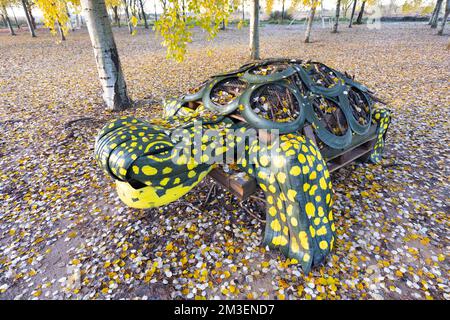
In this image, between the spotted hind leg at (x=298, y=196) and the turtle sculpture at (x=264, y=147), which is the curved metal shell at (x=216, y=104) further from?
the spotted hind leg at (x=298, y=196)

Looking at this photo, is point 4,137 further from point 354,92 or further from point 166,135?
point 354,92

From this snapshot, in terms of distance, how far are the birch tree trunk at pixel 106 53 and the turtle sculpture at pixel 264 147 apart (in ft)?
10.8

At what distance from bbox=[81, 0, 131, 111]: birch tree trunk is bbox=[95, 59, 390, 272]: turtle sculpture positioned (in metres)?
3.30

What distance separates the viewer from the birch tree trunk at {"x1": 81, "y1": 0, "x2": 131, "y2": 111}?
479 cm

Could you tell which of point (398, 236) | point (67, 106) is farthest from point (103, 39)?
point (398, 236)

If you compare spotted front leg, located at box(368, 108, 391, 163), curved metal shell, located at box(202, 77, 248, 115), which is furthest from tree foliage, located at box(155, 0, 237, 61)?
spotted front leg, located at box(368, 108, 391, 163)

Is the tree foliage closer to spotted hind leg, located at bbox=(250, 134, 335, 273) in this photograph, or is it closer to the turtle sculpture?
the turtle sculpture

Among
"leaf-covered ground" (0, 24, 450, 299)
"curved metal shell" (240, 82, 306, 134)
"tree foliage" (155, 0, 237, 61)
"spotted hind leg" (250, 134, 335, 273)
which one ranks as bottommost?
"leaf-covered ground" (0, 24, 450, 299)

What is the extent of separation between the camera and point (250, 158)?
2402 mm

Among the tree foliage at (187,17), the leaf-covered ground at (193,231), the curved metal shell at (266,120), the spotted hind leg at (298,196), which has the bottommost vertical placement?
the leaf-covered ground at (193,231)

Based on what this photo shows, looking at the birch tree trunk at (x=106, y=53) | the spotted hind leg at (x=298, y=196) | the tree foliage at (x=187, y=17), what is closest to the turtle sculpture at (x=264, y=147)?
the spotted hind leg at (x=298, y=196)

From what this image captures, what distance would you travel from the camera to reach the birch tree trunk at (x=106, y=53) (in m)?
4.79

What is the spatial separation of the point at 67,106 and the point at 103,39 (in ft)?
6.80

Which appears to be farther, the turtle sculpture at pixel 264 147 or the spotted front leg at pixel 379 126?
the spotted front leg at pixel 379 126
